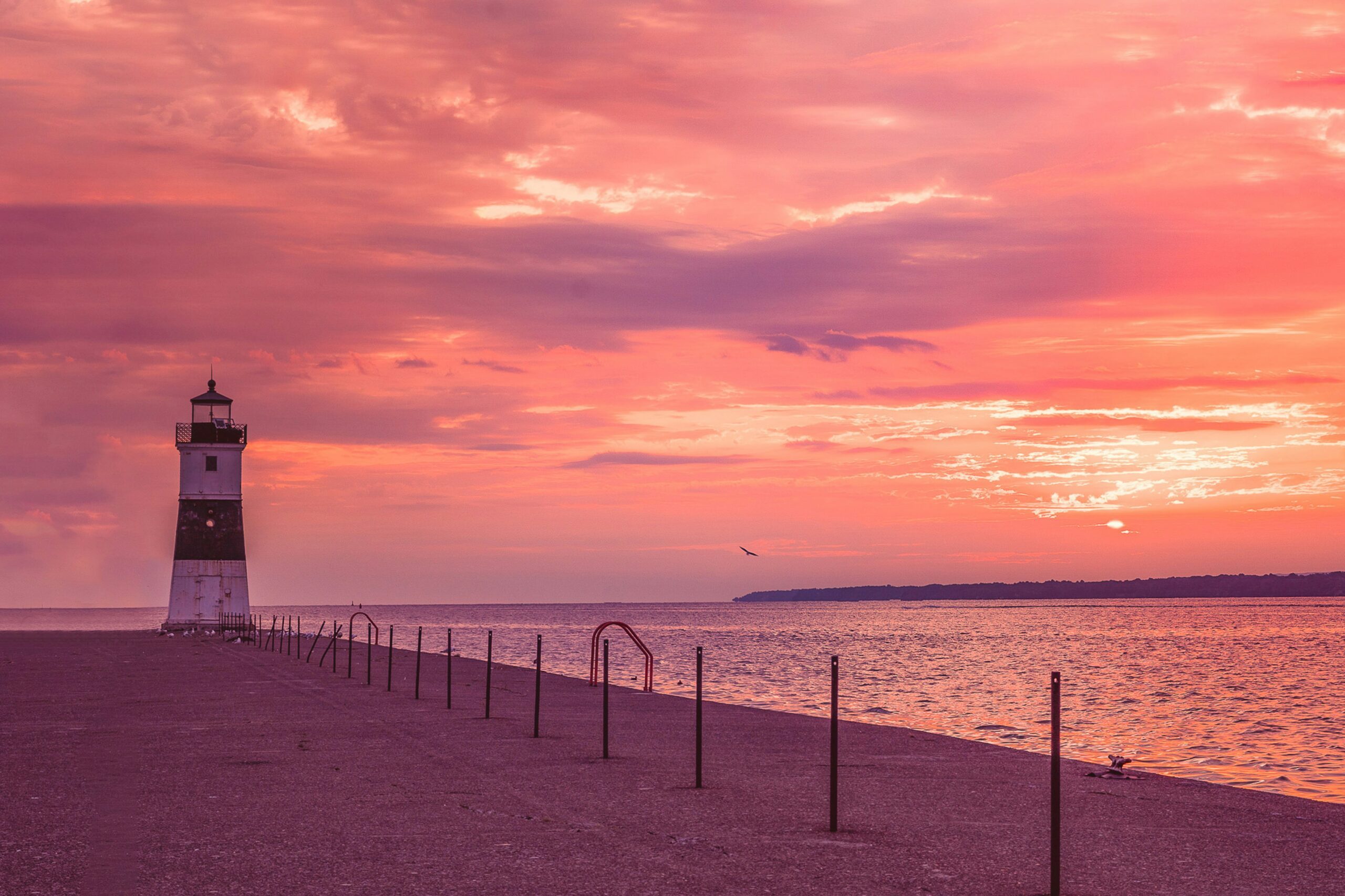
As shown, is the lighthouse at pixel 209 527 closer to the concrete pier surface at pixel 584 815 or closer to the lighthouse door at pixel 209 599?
the lighthouse door at pixel 209 599

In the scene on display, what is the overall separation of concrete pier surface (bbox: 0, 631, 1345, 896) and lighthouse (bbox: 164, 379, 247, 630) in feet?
143

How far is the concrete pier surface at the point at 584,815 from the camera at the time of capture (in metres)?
9.45

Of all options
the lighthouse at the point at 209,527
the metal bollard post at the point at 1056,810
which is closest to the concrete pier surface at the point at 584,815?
the metal bollard post at the point at 1056,810

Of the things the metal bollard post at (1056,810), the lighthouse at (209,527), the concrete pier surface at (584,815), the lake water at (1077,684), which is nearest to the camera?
A: the metal bollard post at (1056,810)

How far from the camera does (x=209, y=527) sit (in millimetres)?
64562

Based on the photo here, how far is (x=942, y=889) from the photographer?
904 cm

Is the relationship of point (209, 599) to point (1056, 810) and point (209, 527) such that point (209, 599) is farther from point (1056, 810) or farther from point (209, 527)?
point (1056, 810)

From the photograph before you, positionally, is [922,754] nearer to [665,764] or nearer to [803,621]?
[665,764]

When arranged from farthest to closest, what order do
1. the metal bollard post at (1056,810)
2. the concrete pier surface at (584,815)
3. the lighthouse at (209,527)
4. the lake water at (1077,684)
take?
the lighthouse at (209,527) → the lake water at (1077,684) → the concrete pier surface at (584,815) → the metal bollard post at (1056,810)

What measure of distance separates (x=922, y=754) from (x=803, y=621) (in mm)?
178669

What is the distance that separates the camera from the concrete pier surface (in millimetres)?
9445

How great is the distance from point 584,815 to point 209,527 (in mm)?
57217

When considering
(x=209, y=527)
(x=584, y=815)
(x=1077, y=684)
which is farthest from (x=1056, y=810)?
(x=209, y=527)

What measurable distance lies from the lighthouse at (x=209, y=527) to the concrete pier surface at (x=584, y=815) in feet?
143
